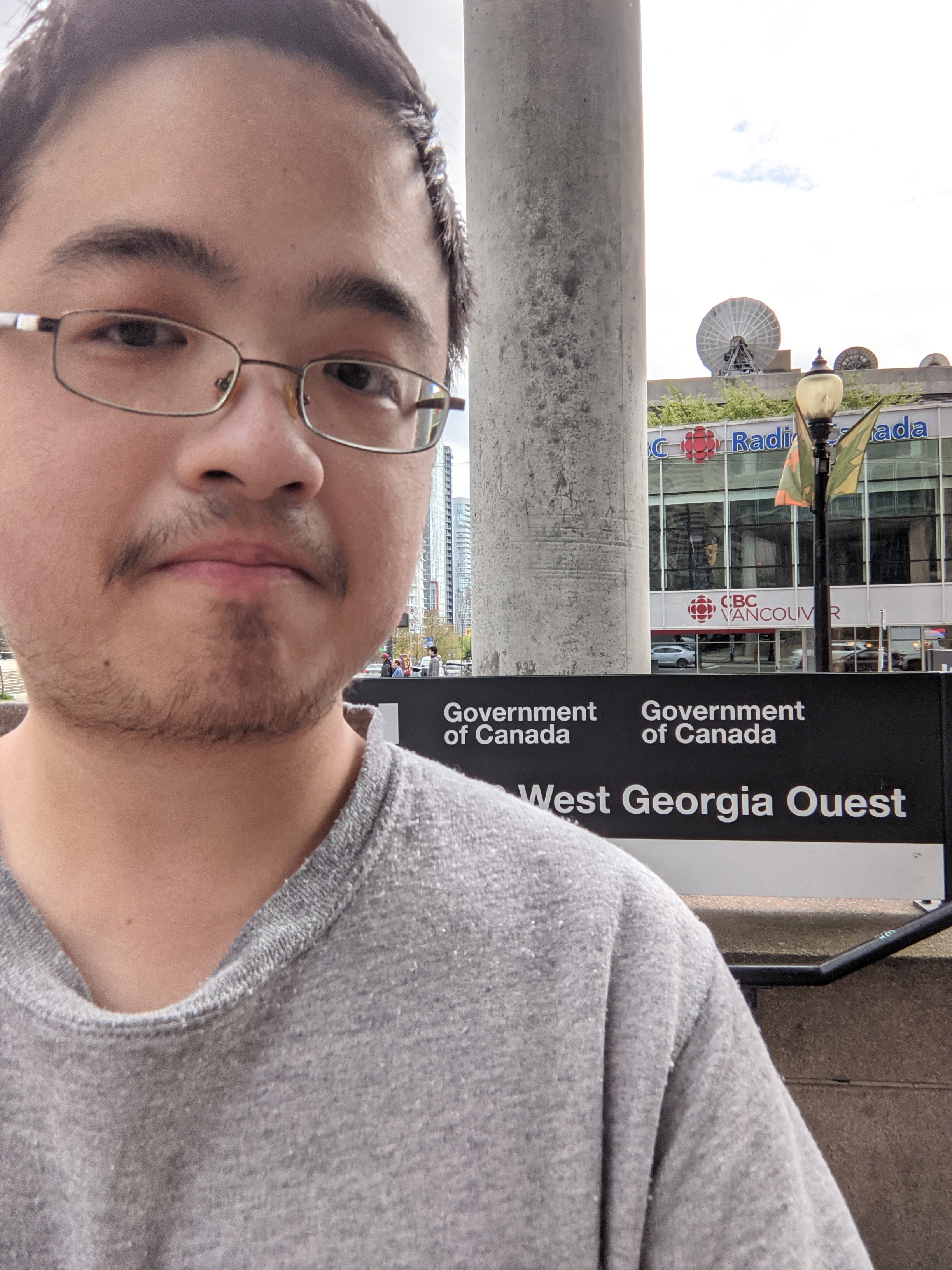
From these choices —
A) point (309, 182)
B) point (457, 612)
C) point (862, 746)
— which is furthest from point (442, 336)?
point (457, 612)

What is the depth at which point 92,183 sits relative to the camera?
2.73 feet

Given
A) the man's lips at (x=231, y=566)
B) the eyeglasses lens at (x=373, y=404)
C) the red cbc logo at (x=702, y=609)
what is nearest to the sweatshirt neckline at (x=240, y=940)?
the man's lips at (x=231, y=566)

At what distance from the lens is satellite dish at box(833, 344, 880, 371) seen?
40.2m

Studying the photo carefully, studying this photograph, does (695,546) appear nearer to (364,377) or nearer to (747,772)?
(747,772)

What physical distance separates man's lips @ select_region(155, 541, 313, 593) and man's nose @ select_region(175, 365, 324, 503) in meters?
0.05

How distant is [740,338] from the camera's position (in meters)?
39.2

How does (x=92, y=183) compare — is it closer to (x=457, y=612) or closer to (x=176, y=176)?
(x=176, y=176)

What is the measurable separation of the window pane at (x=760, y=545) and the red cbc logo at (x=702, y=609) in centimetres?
107

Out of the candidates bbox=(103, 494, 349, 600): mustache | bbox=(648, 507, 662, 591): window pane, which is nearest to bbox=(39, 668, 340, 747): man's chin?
bbox=(103, 494, 349, 600): mustache

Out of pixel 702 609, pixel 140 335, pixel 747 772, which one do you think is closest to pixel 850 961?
pixel 747 772

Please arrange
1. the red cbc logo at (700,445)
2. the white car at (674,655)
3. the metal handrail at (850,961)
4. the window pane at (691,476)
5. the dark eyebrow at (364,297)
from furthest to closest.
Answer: the white car at (674,655) → the window pane at (691,476) → the red cbc logo at (700,445) → the metal handrail at (850,961) → the dark eyebrow at (364,297)

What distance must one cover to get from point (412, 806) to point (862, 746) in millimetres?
2680

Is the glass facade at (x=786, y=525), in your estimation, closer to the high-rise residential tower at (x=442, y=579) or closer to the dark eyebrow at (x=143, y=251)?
the high-rise residential tower at (x=442, y=579)

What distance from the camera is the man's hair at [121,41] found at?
867 mm
